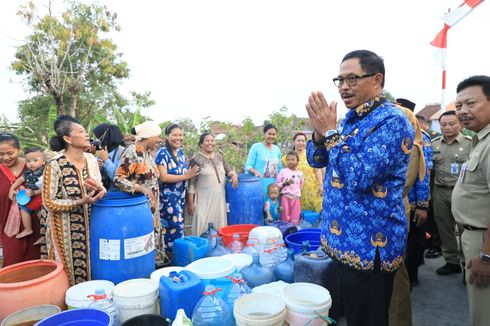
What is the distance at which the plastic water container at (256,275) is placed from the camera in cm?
281

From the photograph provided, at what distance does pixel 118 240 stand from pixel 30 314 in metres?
0.73

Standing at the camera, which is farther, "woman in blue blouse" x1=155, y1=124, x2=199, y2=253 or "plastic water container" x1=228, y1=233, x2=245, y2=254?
"woman in blue blouse" x1=155, y1=124, x2=199, y2=253

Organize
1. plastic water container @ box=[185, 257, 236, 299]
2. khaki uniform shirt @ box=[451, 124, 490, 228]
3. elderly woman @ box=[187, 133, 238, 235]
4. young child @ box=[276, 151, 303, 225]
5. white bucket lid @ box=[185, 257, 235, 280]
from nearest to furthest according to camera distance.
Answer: khaki uniform shirt @ box=[451, 124, 490, 228]
plastic water container @ box=[185, 257, 236, 299]
white bucket lid @ box=[185, 257, 235, 280]
elderly woman @ box=[187, 133, 238, 235]
young child @ box=[276, 151, 303, 225]

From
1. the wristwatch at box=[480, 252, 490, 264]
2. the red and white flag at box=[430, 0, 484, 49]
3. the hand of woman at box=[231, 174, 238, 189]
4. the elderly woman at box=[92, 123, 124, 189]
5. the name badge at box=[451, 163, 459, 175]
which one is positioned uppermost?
the red and white flag at box=[430, 0, 484, 49]

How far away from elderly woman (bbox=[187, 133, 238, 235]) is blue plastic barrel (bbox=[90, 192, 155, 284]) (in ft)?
5.00

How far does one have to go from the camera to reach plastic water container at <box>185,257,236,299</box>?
234cm

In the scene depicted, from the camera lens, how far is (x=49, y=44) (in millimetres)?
12969

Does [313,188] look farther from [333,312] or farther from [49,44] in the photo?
[49,44]

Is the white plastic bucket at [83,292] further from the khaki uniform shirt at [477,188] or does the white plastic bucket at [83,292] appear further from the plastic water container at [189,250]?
the khaki uniform shirt at [477,188]

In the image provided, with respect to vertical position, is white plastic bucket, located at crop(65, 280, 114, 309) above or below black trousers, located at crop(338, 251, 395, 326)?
below

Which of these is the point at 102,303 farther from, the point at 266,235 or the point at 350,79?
the point at 350,79

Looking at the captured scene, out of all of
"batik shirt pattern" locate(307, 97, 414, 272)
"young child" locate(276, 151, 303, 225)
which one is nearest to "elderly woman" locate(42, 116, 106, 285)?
"batik shirt pattern" locate(307, 97, 414, 272)

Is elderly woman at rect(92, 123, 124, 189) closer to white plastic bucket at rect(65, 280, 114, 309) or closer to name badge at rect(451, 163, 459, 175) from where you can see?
white plastic bucket at rect(65, 280, 114, 309)

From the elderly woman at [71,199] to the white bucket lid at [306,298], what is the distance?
5.48ft
